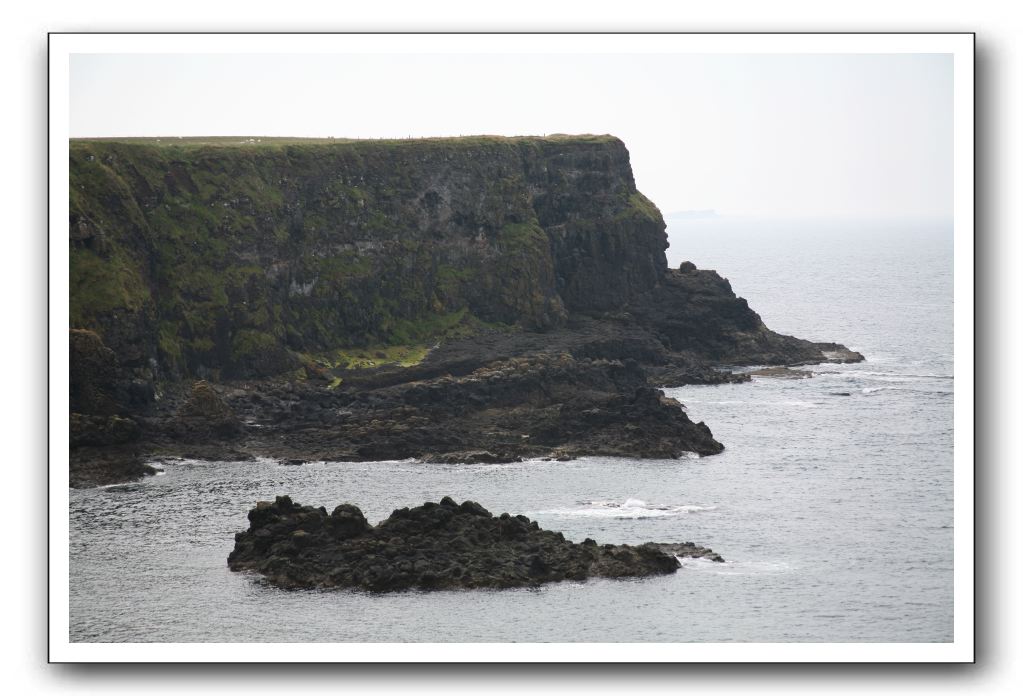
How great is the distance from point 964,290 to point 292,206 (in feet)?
163

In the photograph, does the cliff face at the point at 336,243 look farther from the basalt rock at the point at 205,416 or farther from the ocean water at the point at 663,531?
the ocean water at the point at 663,531

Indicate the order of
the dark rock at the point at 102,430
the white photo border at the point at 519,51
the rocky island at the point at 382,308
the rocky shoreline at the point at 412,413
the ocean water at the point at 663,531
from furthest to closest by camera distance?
the rocky island at the point at 382,308
the rocky shoreline at the point at 412,413
the dark rock at the point at 102,430
the ocean water at the point at 663,531
the white photo border at the point at 519,51

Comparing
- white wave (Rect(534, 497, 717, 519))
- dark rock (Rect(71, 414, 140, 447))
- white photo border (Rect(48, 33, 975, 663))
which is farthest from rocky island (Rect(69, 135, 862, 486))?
white photo border (Rect(48, 33, 975, 663))

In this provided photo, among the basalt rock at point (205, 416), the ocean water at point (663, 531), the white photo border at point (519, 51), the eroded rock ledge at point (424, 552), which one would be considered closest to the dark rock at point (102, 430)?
the ocean water at point (663, 531)

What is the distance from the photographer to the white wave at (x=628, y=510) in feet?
193

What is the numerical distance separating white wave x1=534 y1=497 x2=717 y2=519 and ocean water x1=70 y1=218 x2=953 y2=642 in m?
0.14

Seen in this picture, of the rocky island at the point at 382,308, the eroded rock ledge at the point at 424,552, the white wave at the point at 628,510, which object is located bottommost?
the eroded rock ledge at the point at 424,552

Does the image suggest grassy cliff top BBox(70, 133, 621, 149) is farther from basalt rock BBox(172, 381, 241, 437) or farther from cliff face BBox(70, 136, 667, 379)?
basalt rock BBox(172, 381, 241, 437)

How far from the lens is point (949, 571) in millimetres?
50844

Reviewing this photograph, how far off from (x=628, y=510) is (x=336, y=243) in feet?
102

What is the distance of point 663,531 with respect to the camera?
185 ft

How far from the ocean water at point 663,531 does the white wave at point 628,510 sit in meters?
0.14

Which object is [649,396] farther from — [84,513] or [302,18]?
[302,18]

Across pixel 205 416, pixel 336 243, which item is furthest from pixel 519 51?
pixel 336 243
